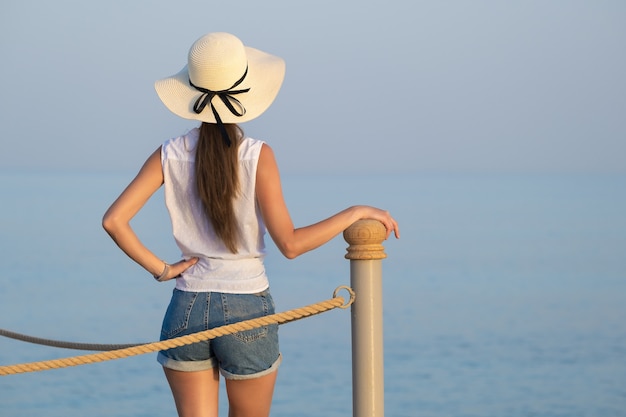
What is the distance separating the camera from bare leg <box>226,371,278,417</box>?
10.2 ft

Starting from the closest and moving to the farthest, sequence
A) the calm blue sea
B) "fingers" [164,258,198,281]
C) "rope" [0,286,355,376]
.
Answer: "rope" [0,286,355,376], "fingers" [164,258,198,281], the calm blue sea

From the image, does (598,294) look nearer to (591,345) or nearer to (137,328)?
(591,345)

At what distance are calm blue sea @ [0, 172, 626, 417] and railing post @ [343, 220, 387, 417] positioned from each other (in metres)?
5.93

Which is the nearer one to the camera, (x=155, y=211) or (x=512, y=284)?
(x=512, y=284)

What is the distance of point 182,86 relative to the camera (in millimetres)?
3256

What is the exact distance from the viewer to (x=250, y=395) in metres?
3.14

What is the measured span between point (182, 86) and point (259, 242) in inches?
21.6

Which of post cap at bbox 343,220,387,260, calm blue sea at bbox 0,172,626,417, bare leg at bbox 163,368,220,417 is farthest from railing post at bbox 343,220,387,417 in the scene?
calm blue sea at bbox 0,172,626,417

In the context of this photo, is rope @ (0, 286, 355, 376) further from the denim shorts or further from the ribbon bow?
the ribbon bow

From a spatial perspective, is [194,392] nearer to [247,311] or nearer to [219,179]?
[247,311]

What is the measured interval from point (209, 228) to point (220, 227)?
6cm

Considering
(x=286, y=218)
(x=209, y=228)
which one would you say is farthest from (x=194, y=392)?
(x=286, y=218)

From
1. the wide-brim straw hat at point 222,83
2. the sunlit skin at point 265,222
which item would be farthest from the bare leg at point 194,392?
the wide-brim straw hat at point 222,83

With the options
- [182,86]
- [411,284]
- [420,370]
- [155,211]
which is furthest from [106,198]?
[182,86]
